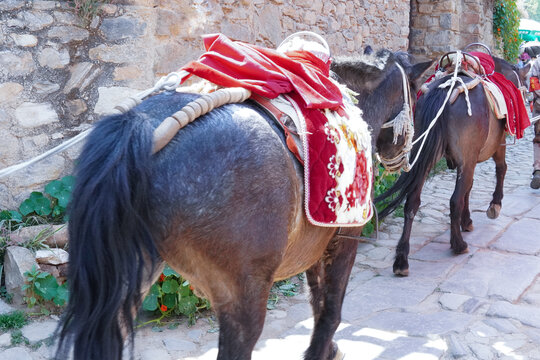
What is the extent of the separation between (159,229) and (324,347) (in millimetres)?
1356

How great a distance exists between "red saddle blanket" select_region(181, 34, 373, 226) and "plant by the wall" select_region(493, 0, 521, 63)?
11770mm

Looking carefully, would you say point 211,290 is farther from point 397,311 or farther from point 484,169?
point 484,169

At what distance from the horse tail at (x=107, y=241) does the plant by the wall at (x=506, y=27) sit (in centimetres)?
1271

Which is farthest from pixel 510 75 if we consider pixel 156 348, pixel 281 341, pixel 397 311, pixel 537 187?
pixel 156 348

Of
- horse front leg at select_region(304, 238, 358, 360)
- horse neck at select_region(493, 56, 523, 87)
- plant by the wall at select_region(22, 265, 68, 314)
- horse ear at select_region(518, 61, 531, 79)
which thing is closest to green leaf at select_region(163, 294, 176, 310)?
plant by the wall at select_region(22, 265, 68, 314)

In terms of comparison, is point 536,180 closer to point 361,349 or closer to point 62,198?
point 361,349

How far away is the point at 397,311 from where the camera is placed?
399 centimetres

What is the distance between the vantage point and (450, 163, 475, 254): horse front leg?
16.3 ft

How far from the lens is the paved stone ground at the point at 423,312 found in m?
3.32

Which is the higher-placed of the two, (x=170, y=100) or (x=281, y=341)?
(x=170, y=100)

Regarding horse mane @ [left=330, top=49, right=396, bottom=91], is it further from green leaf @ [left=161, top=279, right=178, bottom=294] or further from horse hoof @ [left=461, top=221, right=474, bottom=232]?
horse hoof @ [left=461, top=221, right=474, bottom=232]

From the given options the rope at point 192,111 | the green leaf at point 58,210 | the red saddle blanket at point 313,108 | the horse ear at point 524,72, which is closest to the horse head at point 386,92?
the red saddle blanket at point 313,108

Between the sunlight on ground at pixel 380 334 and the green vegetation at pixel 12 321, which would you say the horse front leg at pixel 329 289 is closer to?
the sunlight on ground at pixel 380 334

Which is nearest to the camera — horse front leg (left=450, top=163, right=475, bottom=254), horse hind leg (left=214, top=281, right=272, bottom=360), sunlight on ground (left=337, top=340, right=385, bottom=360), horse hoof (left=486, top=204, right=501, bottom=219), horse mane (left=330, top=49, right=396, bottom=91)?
horse hind leg (left=214, top=281, right=272, bottom=360)
